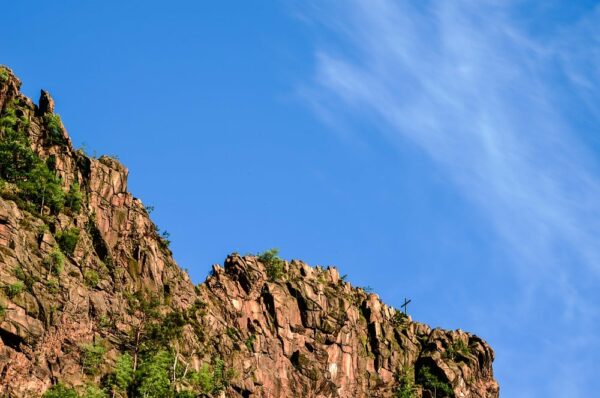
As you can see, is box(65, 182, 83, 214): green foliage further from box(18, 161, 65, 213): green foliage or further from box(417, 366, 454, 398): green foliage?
box(417, 366, 454, 398): green foliage

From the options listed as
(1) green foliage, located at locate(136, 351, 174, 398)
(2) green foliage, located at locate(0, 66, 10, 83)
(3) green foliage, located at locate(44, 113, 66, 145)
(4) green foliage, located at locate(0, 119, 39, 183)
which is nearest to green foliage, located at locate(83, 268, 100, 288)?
(1) green foliage, located at locate(136, 351, 174, 398)

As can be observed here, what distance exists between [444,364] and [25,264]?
218 ft

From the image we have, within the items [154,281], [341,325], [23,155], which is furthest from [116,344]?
[341,325]

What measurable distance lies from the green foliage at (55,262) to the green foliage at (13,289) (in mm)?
9436

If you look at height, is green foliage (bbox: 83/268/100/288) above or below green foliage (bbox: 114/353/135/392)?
above

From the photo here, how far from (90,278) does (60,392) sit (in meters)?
20.6

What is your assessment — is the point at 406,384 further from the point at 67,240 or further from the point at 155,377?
the point at 67,240

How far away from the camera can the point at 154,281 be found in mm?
148000

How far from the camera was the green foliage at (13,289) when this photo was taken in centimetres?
12238

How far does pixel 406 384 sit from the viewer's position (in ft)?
541

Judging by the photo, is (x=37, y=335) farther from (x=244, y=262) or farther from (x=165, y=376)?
(x=244, y=262)

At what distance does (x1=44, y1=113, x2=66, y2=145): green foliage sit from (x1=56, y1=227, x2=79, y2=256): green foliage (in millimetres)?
18032

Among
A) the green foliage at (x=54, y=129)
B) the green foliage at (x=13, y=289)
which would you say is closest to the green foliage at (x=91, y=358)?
the green foliage at (x=13, y=289)

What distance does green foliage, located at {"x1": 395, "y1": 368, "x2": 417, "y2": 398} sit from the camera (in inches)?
6403
